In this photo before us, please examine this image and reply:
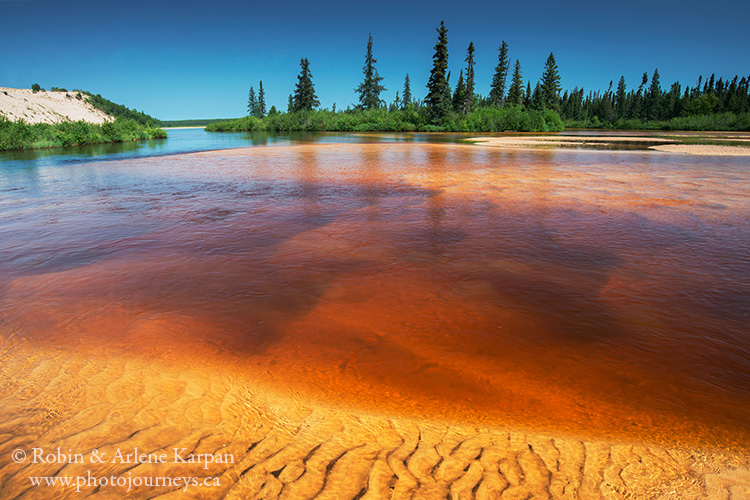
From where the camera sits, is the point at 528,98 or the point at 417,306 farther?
the point at 528,98

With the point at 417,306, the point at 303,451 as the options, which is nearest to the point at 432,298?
the point at 417,306

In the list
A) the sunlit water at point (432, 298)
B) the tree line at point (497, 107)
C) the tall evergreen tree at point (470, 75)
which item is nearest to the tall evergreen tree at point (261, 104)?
the tree line at point (497, 107)

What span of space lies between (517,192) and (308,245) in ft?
24.0

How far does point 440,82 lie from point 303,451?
66073mm

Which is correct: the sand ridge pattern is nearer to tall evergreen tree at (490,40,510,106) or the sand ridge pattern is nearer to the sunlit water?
the sunlit water

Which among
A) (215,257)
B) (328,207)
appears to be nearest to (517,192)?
(328,207)

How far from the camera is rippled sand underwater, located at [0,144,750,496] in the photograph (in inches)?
128

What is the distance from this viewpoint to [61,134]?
33062 mm

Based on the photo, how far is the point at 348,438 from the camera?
2822mm

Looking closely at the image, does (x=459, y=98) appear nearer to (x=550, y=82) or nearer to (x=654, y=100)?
(x=550, y=82)

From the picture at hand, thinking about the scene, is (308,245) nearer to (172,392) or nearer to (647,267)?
(172,392)

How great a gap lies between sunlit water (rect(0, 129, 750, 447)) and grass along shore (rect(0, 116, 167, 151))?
25531mm

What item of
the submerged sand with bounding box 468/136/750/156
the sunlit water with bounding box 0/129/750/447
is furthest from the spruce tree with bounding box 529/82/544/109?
the sunlit water with bounding box 0/129/750/447

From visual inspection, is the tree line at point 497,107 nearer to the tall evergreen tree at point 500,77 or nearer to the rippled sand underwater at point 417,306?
the tall evergreen tree at point 500,77
